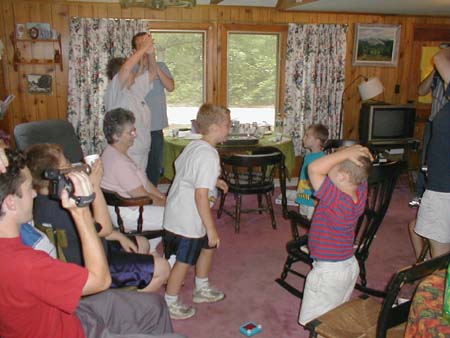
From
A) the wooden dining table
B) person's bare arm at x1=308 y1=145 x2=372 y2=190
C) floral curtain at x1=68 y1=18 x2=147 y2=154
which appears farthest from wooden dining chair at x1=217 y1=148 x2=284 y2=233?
floral curtain at x1=68 y1=18 x2=147 y2=154

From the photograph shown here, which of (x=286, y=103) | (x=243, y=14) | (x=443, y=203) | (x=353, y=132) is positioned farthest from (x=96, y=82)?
(x=443, y=203)

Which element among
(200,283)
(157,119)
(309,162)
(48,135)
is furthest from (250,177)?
(48,135)

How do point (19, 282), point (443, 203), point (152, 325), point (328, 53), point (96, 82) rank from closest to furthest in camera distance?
point (19, 282), point (152, 325), point (443, 203), point (96, 82), point (328, 53)

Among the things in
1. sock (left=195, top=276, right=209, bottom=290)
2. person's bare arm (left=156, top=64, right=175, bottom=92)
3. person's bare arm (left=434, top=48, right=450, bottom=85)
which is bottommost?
sock (left=195, top=276, right=209, bottom=290)

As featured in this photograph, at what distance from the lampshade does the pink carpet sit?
150cm

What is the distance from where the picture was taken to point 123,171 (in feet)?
8.82

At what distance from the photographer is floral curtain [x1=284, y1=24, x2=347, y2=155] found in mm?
5316

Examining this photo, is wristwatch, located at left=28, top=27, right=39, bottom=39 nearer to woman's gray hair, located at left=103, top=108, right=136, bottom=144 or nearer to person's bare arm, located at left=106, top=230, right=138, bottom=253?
woman's gray hair, located at left=103, top=108, right=136, bottom=144

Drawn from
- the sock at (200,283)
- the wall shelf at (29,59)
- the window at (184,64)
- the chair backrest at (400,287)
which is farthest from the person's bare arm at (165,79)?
the chair backrest at (400,287)

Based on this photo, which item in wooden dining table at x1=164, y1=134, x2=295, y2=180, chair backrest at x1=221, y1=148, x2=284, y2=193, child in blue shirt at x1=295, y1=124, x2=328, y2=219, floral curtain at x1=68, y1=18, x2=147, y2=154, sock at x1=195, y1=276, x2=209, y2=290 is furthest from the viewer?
floral curtain at x1=68, y1=18, x2=147, y2=154

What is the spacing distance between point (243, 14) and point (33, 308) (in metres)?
4.47

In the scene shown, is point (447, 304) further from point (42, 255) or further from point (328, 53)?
point (328, 53)

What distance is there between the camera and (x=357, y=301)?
6.44 feet

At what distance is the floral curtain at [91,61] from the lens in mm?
4758
